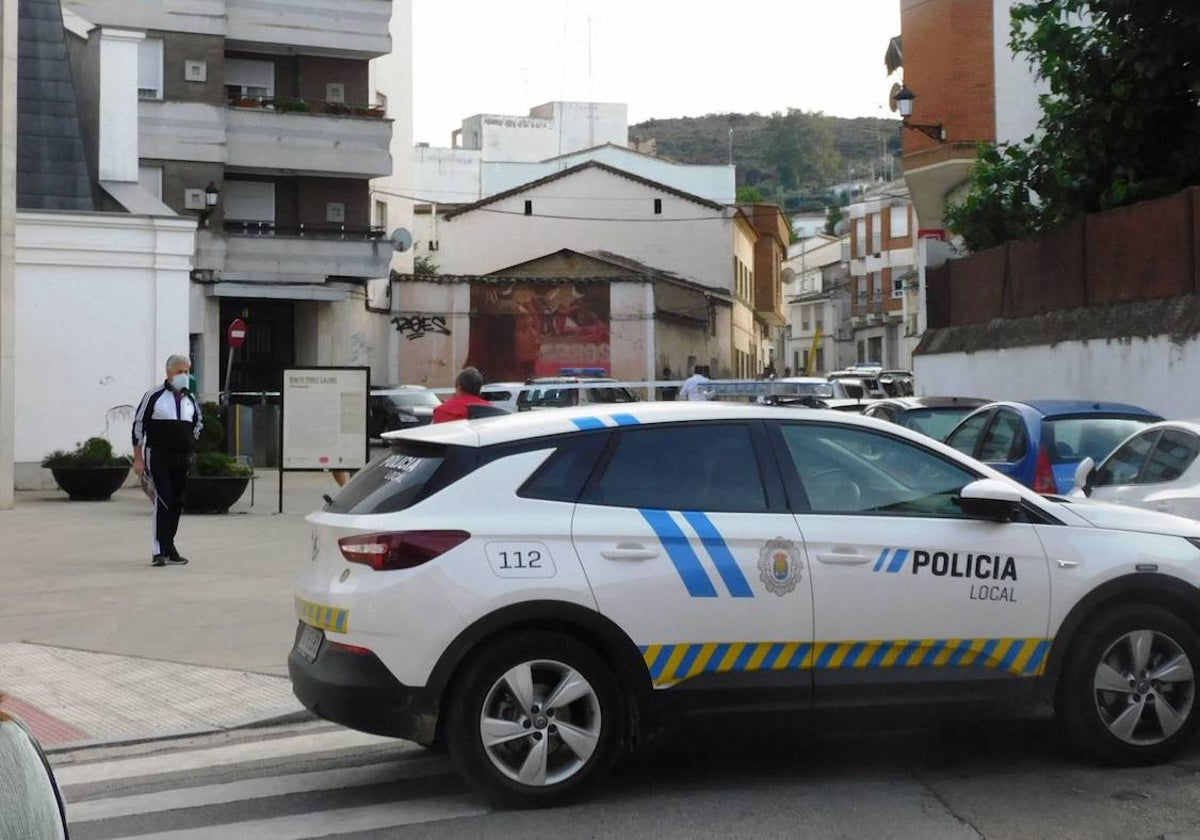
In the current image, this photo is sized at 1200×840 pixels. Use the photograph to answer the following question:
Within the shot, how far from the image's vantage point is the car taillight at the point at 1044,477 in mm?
12602

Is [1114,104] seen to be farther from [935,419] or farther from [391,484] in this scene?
[391,484]

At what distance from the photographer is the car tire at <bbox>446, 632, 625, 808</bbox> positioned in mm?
6266

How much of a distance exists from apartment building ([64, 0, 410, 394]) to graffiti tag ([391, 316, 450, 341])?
5929 millimetres

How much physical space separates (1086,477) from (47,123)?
20.4 metres

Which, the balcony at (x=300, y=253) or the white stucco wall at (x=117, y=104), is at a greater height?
the white stucco wall at (x=117, y=104)

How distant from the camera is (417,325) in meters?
49.5

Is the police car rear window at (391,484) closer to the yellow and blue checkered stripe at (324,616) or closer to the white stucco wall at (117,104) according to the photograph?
the yellow and blue checkered stripe at (324,616)

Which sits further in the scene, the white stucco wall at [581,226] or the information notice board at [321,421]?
the white stucco wall at [581,226]

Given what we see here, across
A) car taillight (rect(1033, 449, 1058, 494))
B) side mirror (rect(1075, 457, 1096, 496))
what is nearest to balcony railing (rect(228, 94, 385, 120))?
car taillight (rect(1033, 449, 1058, 494))

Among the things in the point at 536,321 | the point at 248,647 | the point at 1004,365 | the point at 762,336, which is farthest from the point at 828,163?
the point at 248,647

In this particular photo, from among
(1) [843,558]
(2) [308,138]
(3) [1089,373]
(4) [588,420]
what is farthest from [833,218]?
(1) [843,558]

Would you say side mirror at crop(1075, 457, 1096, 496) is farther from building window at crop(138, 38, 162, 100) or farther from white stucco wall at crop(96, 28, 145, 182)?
building window at crop(138, 38, 162, 100)

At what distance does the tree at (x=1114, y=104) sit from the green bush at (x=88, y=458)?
14318 millimetres

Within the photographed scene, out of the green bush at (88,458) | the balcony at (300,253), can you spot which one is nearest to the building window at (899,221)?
the balcony at (300,253)
